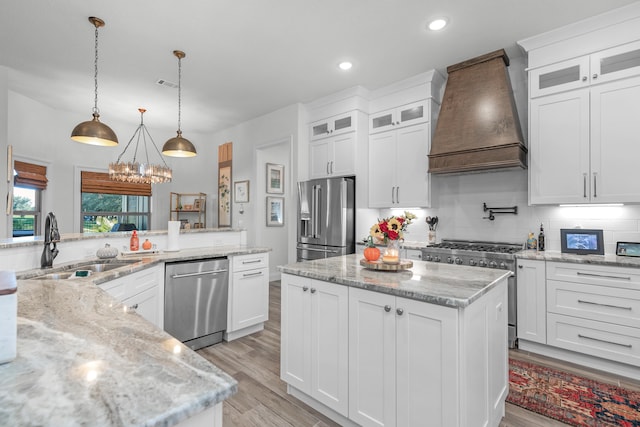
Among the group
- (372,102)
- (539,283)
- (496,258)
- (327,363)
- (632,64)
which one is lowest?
(327,363)

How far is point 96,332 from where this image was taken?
37.6 inches

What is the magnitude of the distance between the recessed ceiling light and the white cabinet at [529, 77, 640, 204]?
3.99ft

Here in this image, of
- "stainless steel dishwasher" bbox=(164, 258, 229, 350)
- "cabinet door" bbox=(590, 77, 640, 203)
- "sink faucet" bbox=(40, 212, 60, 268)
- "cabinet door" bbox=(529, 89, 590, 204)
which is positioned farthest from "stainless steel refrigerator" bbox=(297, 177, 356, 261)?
"sink faucet" bbox=(40, 212, 60, 268)

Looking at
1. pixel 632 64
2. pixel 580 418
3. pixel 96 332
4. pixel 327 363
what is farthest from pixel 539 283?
pixel 96 332

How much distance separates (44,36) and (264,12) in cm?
233

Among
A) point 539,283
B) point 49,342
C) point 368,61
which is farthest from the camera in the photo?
point 368,61

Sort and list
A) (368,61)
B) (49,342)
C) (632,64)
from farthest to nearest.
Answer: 1. (368,61)
2. (632,64)
3. (49,342)

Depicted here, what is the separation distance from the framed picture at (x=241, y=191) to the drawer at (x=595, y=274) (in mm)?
4833

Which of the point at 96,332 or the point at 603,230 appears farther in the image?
the point at 603,230

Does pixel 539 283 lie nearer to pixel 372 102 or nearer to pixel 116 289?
pixel 372 102

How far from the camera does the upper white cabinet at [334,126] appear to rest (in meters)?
4.49

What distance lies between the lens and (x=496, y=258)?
3160 mm

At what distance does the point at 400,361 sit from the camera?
63.7 inches

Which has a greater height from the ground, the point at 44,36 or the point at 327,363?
the point at 44,36
